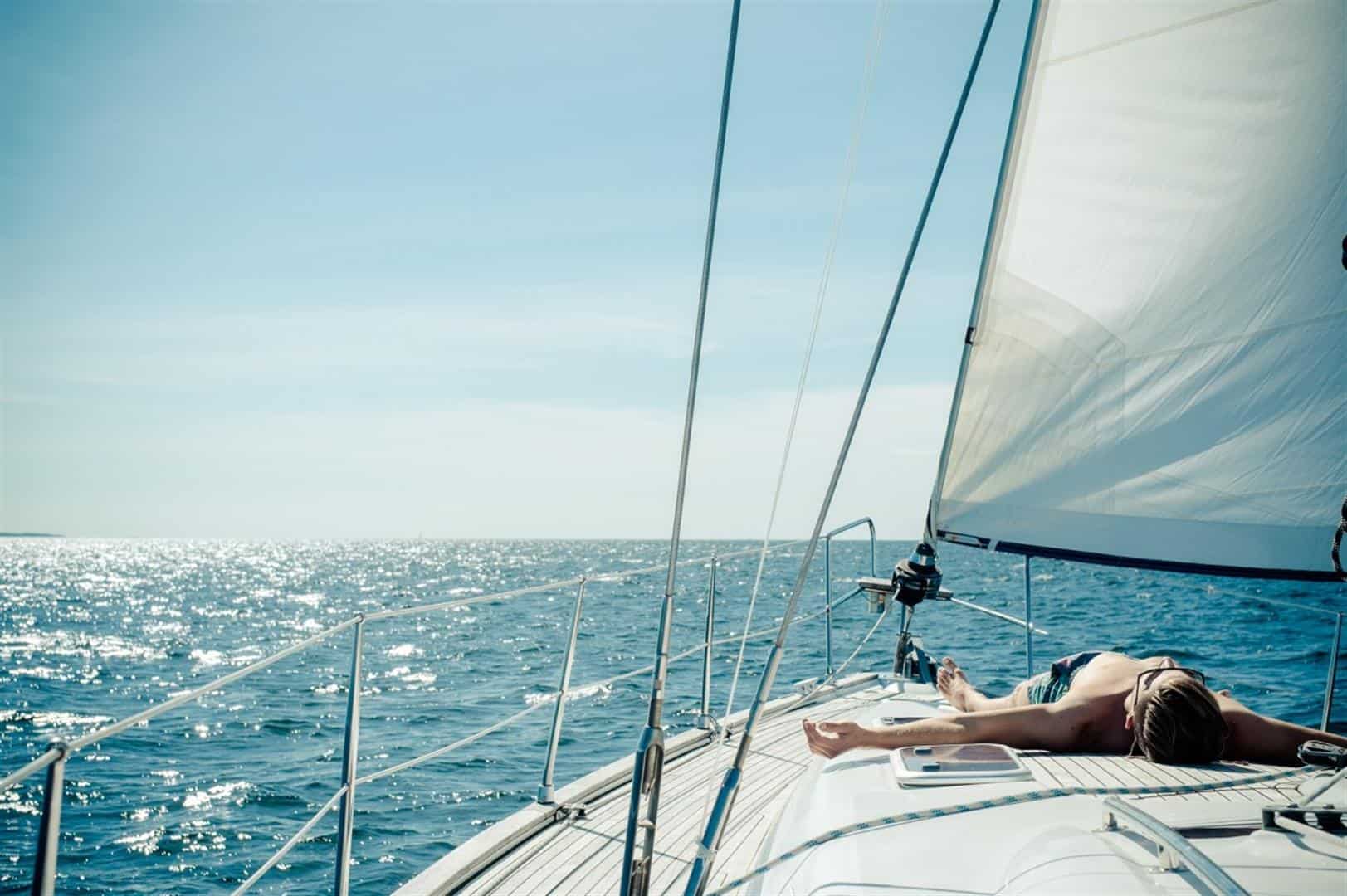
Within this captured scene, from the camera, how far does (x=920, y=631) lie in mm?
12805

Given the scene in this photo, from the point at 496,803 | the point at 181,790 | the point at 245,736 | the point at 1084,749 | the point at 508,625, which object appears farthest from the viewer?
the point at 508,625

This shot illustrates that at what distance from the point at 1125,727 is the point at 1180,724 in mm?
183

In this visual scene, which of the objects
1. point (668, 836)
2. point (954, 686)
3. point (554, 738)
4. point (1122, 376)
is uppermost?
point (1122, 376)

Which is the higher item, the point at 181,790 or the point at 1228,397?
the point at 1228,397

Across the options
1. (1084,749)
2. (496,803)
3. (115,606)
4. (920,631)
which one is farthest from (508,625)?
(115,606)

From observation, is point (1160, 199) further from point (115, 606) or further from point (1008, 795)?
point (115, 606)

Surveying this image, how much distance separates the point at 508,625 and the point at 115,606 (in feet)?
64.1

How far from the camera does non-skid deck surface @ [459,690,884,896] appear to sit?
2.58 meters

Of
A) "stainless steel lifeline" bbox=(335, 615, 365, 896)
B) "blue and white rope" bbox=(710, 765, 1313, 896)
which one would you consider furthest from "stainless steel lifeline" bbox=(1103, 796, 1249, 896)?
"stainless steel lifeline" bbox=(335, 615, 365, 896)

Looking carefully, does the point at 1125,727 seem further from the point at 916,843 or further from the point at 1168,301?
the point at 1168,301

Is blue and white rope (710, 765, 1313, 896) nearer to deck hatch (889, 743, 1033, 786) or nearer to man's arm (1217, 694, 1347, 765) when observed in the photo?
deck hatch (889, 743, 1033, 786)

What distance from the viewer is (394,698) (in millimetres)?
10570

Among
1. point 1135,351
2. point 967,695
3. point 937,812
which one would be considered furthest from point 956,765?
point 1135,351

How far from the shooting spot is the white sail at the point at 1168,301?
9.38ft
